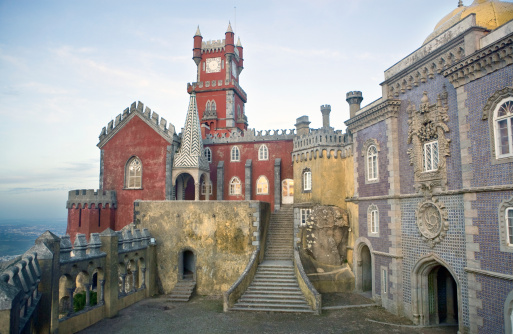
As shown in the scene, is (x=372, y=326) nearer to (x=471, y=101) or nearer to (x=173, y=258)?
(x=471, y=101)

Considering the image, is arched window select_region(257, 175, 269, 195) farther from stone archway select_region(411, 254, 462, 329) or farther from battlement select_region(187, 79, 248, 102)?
stone archway select_region(411, 254, 462, 329)

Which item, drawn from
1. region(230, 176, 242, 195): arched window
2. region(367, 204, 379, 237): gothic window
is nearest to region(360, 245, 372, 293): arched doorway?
region(367, 204, 379, 237): gothic window

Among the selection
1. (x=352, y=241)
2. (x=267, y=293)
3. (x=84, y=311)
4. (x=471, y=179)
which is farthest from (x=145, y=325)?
(x=471, y=179)

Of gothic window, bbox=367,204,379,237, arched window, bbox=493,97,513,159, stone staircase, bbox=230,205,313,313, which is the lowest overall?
stone staircase, bbox=230,205,313,313

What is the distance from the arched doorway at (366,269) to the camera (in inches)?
830

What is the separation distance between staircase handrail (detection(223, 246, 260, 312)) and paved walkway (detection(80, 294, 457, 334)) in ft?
1.86

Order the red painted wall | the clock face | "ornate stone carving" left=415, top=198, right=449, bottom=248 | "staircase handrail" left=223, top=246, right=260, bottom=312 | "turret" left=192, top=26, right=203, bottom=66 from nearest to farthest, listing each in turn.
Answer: "ornate stone carving" left=415, top=198, right=449, bottom=248 → "staircase handrail" left=223, top=246, right=260, bottom=312 → the red painted wall → the clock face → "turret" left=192, top=26, right=203, bottom=66

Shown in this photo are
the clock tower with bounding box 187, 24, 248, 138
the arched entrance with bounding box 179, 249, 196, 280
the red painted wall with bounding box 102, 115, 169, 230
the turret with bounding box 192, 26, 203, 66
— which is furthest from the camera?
the turret with bounding box 192, 26, 203, 66

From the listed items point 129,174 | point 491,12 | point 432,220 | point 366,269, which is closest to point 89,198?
point 129,174

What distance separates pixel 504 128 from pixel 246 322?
1202cm

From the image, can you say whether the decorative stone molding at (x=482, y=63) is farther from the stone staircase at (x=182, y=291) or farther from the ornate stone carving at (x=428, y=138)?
the stone staircase at (x=182, y=291)

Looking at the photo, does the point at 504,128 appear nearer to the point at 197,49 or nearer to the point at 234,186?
the point at 234,186

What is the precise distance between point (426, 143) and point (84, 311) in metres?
15.6

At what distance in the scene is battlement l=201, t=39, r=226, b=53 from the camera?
40812 mm
